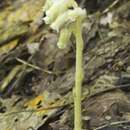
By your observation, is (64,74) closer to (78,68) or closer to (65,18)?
(78,68)

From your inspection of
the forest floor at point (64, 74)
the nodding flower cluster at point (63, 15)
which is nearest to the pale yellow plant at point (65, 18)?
the nodding flower cluster at point (63, 15)

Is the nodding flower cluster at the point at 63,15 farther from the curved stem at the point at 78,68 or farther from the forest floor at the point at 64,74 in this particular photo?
the forest floor at the point at 64,74

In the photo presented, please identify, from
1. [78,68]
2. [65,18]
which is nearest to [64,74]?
[78,68]

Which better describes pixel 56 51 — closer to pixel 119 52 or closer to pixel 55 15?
pixel 119 52

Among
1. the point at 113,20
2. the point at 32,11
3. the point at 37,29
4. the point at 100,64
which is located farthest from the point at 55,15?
the point at 32,11

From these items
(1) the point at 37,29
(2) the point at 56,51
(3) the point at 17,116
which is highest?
(1) the point at 37,29

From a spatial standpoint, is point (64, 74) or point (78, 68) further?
point (64, 74)

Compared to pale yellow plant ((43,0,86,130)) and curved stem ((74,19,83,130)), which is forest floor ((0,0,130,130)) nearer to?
curved stem ((74,19,83,130))

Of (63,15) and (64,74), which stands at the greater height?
(63,15)
